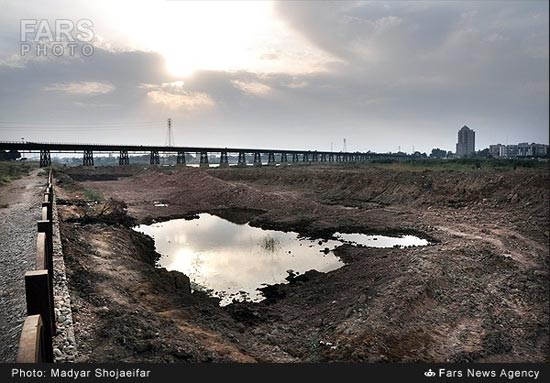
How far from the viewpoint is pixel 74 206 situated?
2094 centimetres

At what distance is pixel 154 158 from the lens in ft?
266

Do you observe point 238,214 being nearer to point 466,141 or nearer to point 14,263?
point 14,263

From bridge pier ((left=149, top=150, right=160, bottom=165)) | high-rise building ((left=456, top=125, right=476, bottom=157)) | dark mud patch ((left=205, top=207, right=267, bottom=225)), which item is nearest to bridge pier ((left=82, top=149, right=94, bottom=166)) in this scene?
bridge pier ((left=149, top=150, right=160, bottom=165))

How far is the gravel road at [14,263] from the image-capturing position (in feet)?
19.5

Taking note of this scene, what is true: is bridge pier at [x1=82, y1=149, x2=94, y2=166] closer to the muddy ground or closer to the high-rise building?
the muddy ground

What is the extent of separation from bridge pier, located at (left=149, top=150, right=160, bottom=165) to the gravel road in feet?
204

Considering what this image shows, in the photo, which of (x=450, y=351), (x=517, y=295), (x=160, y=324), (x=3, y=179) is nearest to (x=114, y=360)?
(x=160, y=324)

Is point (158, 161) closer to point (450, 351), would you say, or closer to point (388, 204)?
point (388, 204)

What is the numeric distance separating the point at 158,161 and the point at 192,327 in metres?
80.0

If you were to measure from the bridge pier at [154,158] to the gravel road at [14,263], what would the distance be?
6221cm

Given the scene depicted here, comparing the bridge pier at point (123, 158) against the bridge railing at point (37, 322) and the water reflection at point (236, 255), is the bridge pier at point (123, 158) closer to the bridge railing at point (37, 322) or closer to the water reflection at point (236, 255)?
the water reflection at point (236, 255)

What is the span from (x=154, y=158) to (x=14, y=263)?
248 ft
